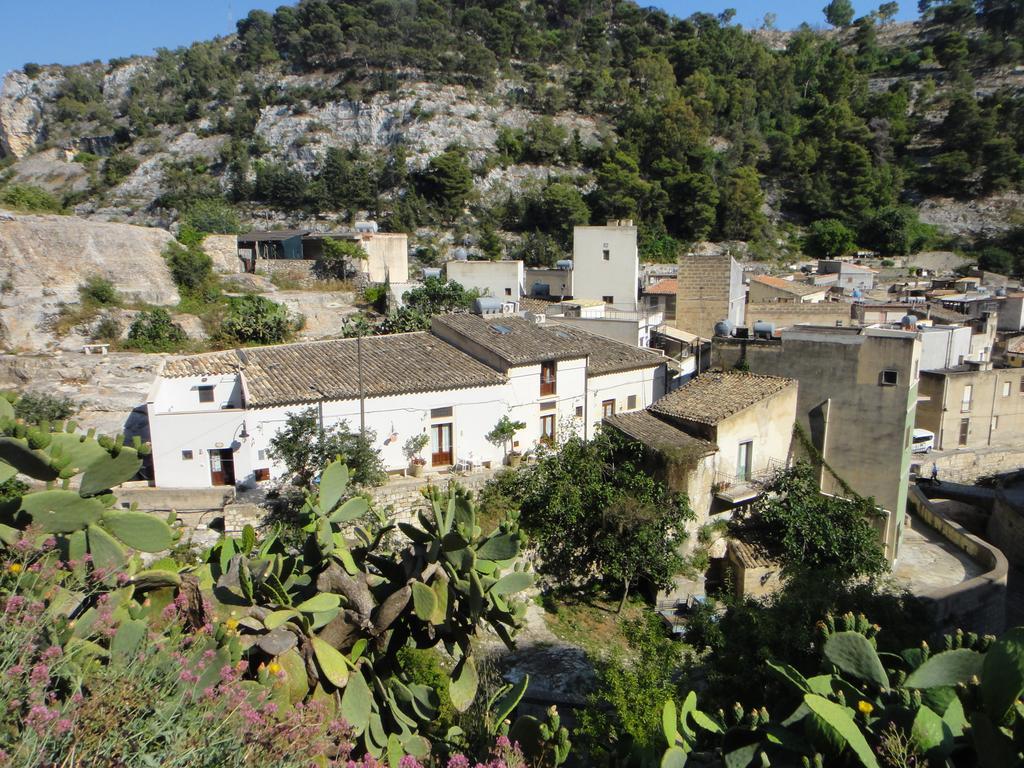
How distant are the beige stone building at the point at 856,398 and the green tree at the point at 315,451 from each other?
30.6ft

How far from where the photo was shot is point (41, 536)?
5.03m

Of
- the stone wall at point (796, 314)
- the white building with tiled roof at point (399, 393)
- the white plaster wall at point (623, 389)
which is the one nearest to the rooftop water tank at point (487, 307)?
the white building with tiled roof at point (399, 393)

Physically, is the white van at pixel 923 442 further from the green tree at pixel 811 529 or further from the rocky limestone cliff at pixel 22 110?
the rocky limestone cliff at pixel 22 110

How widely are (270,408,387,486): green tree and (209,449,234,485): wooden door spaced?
1.03 metres

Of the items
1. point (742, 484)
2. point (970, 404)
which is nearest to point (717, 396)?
point (742, 484)

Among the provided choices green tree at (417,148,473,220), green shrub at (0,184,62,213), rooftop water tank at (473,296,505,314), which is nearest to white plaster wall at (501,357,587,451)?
rooftop water tank at (473,296,505,314)

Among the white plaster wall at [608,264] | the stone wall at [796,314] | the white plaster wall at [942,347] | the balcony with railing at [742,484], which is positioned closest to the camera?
the balcony with railing at [742,484]

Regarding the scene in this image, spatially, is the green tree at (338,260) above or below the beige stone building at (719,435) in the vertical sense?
above

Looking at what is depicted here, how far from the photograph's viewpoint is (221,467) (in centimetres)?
1450

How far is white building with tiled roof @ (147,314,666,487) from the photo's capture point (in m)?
14.3

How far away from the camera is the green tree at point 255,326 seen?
21922 millimetres

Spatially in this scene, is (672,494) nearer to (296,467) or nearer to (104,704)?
(296,467)

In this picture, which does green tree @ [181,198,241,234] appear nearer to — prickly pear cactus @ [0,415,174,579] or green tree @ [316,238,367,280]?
green tree @ [316,238,367,280]

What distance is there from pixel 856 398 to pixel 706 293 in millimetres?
10260
